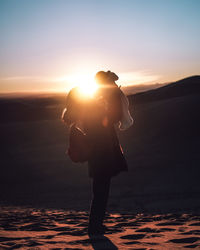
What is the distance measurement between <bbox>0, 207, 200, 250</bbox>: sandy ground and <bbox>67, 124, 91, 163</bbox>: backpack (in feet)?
3.24

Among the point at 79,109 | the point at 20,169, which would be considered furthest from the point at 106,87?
the point at 20,169

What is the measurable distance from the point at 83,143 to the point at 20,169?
994 centimetres

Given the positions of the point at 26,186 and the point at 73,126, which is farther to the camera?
the point at 26,186

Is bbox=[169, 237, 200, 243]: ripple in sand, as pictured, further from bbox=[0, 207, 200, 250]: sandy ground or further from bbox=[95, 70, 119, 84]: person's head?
bbox=[95, 70, 119, 84]: person's head

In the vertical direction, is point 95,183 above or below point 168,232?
above

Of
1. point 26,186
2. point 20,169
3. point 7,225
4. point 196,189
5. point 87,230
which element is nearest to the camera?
point 87,230

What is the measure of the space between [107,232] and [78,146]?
1.24 m

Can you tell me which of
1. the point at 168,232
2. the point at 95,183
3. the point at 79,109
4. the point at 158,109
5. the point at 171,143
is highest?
the point at 158,109

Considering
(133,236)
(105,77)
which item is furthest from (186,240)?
(105,77)

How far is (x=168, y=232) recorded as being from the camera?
16.0 ft

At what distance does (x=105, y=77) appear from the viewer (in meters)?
4.93

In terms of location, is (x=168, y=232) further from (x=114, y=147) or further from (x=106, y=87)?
(x=106, y=87)

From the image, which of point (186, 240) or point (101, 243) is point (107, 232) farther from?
point (186, 240)

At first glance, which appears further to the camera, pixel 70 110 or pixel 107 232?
pixel 107 232
